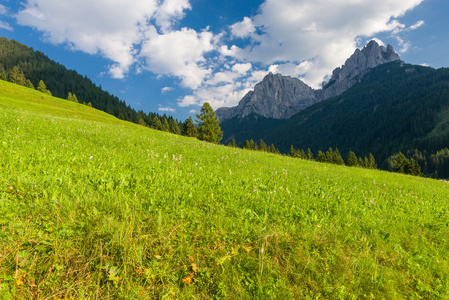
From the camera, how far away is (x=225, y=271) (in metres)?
2.61

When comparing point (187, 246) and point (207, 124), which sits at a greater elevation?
point (207, 124)

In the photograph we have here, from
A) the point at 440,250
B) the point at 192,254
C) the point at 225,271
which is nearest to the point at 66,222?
the point at 192,254

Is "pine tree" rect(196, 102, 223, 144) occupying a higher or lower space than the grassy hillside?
higher

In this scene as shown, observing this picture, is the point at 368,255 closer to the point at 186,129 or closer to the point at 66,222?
the point at 66,222

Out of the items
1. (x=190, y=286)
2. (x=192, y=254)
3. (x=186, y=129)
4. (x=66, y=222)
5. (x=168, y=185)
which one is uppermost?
(x=186, y=129)

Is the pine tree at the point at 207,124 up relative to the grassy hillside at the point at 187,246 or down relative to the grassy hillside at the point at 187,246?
up

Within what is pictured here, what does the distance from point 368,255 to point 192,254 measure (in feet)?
9.31

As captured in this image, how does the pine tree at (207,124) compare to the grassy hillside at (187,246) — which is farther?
the pine tree at (207,124)

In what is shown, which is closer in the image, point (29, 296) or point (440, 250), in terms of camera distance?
point (29, 296)

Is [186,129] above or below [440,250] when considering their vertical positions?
above

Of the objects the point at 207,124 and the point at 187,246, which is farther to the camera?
the point at 207,124

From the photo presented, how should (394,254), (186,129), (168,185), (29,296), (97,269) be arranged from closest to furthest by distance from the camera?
(29,296), (97,269), (394,254), (168,185), (186,129)

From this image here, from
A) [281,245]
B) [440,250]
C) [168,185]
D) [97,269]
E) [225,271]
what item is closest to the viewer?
[97,269]

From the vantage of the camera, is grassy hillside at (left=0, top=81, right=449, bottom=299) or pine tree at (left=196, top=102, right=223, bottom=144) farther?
pine tree at (left=196, top=102, right=223, bottom=144)
